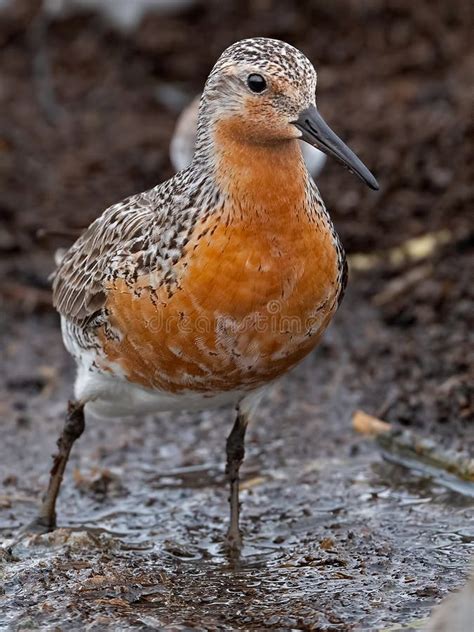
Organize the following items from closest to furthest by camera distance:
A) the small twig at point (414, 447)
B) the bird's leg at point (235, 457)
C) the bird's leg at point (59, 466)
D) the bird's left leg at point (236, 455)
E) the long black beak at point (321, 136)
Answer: the long black beak at point (321, 136)
the bird's left leg at point (236, 455)
the bird's leg at point (235, 457)
the bird's leg at point (59, 466)
the small twig at point (414, 447)

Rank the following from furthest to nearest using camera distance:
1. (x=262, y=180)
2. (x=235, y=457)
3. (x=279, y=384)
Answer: (x=279, y=384)
(x=235, y=457)
(x=262, y=180)

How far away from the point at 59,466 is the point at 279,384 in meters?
2.60

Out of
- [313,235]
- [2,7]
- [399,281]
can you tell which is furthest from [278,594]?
[2,7]

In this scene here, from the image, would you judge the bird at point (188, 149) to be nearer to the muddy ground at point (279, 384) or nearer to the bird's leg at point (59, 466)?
the muddy ground at point (279, 384)

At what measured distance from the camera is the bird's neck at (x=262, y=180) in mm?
6402

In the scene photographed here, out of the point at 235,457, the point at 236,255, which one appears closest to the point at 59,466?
the point at 235,457

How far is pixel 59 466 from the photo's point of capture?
7.82m

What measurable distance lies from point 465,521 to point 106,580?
220cm

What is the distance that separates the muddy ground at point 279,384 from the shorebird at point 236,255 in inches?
44.1

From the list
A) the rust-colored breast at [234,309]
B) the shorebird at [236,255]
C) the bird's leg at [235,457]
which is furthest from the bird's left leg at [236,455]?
the rust-colored breast at [234,309]

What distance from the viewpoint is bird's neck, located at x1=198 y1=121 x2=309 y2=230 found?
6.40 m

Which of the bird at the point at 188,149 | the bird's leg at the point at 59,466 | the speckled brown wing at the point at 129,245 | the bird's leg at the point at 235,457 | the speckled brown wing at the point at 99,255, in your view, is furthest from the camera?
the bird at the point at 188,149

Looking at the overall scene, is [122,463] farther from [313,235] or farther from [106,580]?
[313,235]

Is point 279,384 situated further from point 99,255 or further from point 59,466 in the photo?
point 99,255
